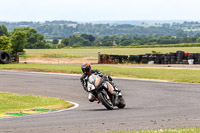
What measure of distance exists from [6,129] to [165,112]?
16.8 feet

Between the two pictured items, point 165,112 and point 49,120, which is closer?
point 49,120

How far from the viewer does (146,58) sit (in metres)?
46.7

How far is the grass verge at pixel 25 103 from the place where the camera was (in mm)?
15943

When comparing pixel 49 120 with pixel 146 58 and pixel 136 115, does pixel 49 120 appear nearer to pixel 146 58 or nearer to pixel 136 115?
pixel 136 115

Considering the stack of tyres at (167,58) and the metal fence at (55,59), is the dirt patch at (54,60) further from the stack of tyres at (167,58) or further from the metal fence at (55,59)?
the stack of tyres at (167,58)

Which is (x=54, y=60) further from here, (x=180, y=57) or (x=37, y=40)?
(x=37, y=40)

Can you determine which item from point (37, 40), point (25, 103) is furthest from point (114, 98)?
point (37, 40)

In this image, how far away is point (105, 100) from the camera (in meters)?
14.7

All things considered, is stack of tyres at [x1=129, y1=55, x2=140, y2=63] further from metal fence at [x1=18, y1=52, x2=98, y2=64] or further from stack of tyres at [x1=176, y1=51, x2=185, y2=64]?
metal fence at [x1=18, y1=52, x2=98, y2=64]

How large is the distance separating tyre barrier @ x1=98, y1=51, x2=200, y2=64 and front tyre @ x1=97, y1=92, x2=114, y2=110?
30.0m

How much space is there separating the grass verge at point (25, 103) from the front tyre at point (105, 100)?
227cm

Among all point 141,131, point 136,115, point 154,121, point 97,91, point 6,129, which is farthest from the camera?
point 97,91

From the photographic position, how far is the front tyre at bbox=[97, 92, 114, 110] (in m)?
14.7

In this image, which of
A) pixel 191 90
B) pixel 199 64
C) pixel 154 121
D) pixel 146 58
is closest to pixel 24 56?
pixel 146 58
